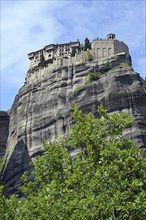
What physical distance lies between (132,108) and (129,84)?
6187 millimetres

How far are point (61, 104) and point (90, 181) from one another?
69.5 metres

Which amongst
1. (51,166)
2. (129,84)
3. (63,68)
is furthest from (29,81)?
(51,166)

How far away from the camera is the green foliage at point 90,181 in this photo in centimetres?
1984

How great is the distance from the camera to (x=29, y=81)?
4134 inches

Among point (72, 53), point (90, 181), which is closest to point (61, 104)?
point (72, 53)

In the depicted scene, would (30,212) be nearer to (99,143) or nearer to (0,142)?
(99,143)

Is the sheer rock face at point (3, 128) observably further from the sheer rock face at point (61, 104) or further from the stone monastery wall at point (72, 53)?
the stone monastery wall at point (72, 53)

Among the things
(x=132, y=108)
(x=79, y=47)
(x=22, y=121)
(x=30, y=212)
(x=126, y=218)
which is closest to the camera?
(x=126, y=218)

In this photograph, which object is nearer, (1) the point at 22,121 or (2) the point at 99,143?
(2) the point at 99,143

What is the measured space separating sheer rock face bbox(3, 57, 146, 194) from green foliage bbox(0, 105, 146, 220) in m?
56.2

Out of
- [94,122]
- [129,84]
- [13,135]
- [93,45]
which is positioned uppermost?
[93,45]

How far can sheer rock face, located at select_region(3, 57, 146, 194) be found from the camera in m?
85.2

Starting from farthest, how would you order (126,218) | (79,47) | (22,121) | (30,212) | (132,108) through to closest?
(79,47) < (22,121) < (132,108) < (30,212) < (126,218)

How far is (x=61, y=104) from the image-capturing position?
297ft
